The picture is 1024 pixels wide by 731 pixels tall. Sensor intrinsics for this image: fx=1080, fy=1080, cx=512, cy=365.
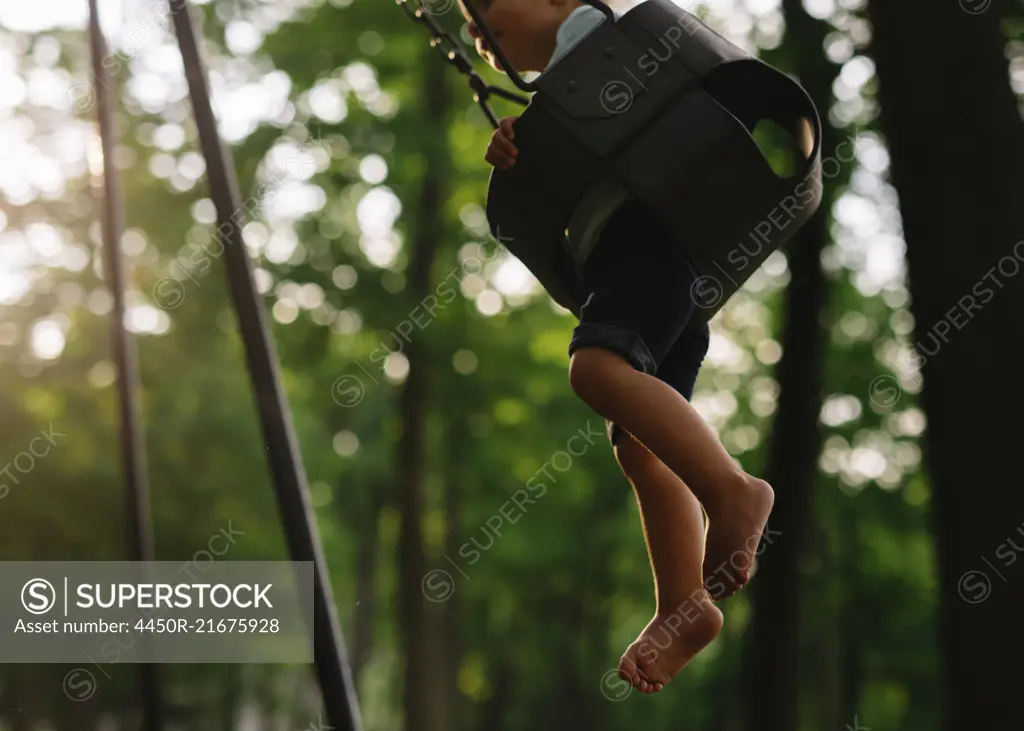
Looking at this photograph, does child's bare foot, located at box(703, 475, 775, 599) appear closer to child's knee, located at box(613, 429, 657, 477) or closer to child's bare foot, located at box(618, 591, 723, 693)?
child's bare foot, located at box(618, 591, 723, 693)

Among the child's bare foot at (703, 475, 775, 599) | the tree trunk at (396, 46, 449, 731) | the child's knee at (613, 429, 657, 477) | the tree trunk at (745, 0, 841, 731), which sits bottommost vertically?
the tree trunk at (396, 46, 449, 731)

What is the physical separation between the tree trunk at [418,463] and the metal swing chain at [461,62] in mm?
7977

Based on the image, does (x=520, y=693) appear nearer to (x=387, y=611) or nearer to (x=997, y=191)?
(x=387, y=611)

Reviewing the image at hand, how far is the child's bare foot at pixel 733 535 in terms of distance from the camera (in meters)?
1.75

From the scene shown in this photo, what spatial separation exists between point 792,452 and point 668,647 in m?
5.59

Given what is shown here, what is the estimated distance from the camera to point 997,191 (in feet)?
10.3

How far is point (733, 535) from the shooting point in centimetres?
175

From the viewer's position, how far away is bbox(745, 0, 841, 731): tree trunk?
698 centimetres

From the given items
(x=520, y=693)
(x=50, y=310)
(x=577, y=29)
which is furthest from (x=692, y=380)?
(x=520, y=693)

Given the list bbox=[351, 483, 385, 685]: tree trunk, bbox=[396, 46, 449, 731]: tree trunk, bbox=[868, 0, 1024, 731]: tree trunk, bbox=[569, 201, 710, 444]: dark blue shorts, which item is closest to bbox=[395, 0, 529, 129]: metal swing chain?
bbox=[569, 201, 710, 444]: dark blue shorts

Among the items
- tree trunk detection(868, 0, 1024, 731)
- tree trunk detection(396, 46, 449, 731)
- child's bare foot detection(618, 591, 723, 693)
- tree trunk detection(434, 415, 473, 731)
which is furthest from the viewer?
tree trunk detection(434, 415, 473, 731)

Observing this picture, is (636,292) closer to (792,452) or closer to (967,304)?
(967,304)

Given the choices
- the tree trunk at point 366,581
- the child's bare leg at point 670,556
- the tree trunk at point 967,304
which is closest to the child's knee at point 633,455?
the child's bare leg at point 670,556

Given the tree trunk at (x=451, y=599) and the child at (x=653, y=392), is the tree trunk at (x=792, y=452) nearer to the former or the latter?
the tree trunk at (x=451, y=599)
